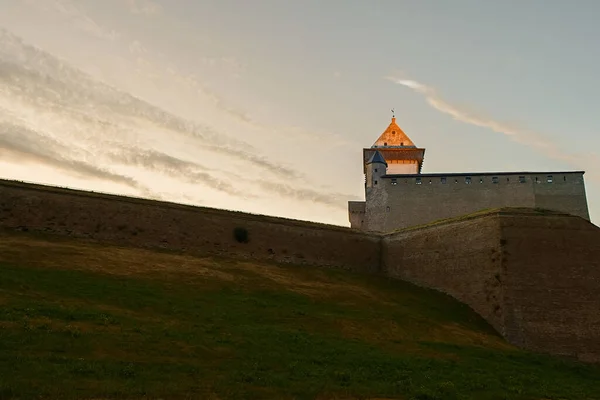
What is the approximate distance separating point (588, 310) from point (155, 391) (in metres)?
24.8

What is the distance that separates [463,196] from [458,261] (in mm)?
19320

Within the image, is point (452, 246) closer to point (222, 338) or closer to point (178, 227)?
point (178, 227)

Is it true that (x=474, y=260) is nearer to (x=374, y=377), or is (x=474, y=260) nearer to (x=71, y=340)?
(x=374, y=377)

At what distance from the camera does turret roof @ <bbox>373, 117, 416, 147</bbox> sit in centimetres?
6473

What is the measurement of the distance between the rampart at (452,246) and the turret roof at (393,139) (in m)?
30.7

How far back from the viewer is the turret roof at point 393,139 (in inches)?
2548

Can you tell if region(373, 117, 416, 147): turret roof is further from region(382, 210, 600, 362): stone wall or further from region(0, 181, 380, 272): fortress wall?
region(382, 210, 600, 362): stone wall

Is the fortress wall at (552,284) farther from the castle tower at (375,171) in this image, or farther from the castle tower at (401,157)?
the castle tower at (401,157)

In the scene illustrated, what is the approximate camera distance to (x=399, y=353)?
57.7ft

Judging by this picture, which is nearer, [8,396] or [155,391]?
[8,396]

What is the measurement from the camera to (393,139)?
215 ft

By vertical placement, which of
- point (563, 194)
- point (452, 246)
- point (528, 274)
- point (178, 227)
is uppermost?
point (563, 194)

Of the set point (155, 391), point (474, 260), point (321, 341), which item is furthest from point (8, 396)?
point (474, 260)

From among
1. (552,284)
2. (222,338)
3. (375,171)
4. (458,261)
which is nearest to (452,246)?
(458,261)
